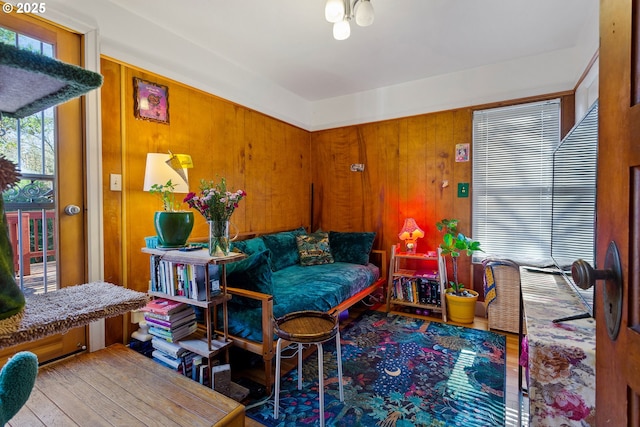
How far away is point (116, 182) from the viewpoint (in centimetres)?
210

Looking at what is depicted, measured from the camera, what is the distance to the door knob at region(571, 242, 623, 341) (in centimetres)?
56

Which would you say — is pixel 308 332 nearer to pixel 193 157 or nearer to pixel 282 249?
pixel 282 249

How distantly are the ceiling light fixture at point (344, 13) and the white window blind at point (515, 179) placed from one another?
191cm

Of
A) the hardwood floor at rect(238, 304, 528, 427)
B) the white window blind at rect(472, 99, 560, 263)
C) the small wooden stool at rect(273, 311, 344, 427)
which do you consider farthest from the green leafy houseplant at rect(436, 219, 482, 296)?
the small wooden stool at rect(273, 311, 344, 427)

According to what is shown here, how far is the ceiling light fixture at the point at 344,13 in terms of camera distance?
1.73 m

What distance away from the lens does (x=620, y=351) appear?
1.82ft

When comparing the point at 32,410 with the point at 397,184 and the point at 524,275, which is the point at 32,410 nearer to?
the point at 524,275

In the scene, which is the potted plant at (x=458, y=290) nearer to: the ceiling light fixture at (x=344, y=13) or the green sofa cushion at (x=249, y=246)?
the green sofa cushion at (x=249, y=246)

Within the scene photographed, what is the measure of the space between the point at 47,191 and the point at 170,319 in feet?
3.57

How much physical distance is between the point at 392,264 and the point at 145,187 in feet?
7.96

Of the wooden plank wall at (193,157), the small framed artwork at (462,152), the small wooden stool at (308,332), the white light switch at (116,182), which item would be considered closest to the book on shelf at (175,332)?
the wooden plank wall at (193,157)

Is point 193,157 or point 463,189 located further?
point 463,189

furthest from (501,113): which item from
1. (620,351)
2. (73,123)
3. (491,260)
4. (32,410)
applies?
(32,410)

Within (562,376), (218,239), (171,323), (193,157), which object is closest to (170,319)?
(171,323)
